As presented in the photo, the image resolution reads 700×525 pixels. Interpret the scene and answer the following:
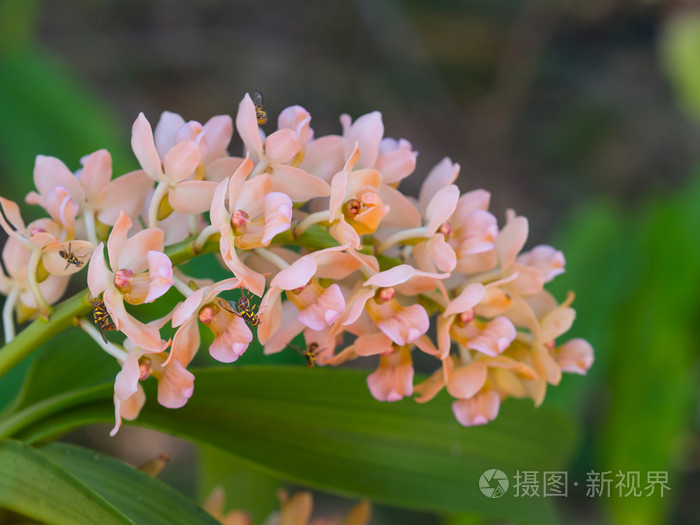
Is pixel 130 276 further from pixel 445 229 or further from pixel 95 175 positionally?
pixel 445 229

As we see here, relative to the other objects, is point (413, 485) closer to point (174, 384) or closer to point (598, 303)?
point (174, 384)

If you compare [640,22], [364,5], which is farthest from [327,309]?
[640,22]

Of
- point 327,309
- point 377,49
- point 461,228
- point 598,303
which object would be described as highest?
point 377,49

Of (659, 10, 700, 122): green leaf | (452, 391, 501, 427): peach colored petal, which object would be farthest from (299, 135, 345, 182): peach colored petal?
(659, 10, 700, 122): green leaf

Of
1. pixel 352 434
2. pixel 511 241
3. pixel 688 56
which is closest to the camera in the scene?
pixel 511 241

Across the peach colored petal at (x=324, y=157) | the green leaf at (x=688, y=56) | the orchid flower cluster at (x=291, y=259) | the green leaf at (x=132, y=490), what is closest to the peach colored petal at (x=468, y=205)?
the orchid flower cluster at (x=291, y=259)

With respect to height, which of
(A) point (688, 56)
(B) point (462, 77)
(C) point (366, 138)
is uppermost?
(B) point (462, 77)

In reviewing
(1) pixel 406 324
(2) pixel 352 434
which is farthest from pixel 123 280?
(2) pixel 352 434
